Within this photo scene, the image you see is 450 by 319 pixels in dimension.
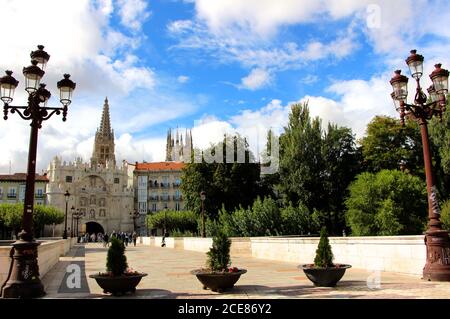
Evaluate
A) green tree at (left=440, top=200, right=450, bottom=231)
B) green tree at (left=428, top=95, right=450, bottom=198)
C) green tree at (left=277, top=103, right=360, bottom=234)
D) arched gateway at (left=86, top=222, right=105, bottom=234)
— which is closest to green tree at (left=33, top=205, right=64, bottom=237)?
arched gateway at (left=86, top=222, right=105, bottom=234)

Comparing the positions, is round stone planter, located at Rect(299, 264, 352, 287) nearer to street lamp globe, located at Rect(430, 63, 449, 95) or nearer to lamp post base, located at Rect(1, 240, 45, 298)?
street lamp globe, located at Rect(430, 63, 449, 95)

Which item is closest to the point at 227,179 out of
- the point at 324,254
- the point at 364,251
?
the point at 364,251

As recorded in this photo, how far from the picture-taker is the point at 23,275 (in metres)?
9.22

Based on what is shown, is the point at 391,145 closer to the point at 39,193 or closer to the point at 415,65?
the point at 415,65

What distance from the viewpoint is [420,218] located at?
99.9 feet

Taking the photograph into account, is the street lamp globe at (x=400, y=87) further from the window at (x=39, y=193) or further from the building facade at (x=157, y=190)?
the window at (x=39, y=193)

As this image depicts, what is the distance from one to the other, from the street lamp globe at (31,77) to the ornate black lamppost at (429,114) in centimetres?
945

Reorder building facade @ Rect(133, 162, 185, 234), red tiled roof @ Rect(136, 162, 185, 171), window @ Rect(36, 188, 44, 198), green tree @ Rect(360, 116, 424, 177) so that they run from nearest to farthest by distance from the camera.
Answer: green tree @ Rect(360, 116, 424, 177), window @ Rect(36, 188, 44, 198), building facade @ Rect(133, 162, 185, 234), red tiled roof @ Rect(136, 162, 185, 171)

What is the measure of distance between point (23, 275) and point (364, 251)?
11.1 m

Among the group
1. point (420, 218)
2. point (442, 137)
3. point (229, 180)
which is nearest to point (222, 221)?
point (229, 180)

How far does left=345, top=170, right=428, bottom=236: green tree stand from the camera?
29.8 metres

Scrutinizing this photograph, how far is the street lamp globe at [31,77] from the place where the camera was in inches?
408

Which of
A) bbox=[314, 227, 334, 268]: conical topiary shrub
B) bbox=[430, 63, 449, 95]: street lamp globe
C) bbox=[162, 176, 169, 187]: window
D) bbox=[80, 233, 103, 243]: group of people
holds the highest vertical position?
bbox=[162, 176, 169, 187]: window
